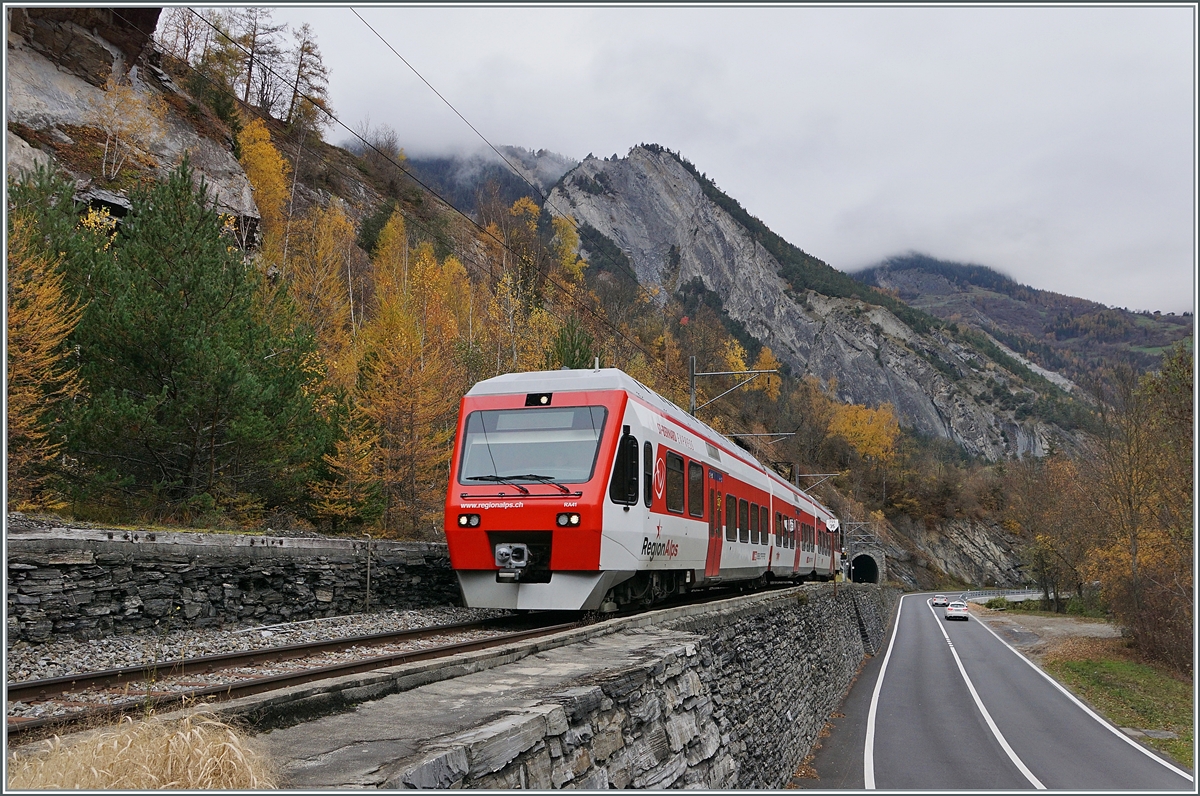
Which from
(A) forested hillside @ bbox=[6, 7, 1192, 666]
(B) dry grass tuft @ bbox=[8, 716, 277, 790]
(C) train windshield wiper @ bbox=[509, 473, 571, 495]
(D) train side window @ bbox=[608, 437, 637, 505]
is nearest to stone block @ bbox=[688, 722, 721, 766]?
(D) train side window @ bbox=[608, 437, 637, 505]

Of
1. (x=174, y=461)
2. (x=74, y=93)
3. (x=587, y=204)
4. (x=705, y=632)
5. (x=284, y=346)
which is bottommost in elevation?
(x=705, y=632)

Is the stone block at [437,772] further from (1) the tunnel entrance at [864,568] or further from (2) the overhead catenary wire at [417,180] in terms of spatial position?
(1) the tunnel entrance at [864,568]

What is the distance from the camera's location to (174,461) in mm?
16391

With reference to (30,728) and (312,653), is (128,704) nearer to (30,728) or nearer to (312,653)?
(30,728)

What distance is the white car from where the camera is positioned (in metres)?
51.3

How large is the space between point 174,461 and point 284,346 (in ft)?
11.4

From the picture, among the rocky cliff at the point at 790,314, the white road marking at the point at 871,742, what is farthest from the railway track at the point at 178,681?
the rocky cliff at the point at 790,314

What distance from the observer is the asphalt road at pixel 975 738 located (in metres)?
16.9

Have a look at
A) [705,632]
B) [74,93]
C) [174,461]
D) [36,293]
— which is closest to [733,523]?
[705,632]

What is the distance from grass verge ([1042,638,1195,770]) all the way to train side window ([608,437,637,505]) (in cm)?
1578

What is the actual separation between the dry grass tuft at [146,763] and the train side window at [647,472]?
25.4ft

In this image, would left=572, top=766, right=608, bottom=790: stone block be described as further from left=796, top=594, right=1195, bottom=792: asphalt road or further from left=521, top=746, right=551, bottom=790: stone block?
left=796, top=594, right=1195, bottom=792: asphalt road

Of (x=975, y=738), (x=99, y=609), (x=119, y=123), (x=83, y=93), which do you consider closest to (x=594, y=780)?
(x=99, y=609)

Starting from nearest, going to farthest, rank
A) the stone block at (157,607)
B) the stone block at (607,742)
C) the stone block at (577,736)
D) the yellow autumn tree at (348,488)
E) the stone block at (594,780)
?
the stone block at (577,736) < the stone block at (594,780) < the stone block at (607,742) < the stone block at (157,607) < the yellow autumn tree at (348,488)
